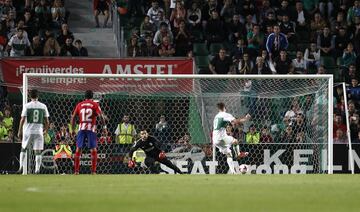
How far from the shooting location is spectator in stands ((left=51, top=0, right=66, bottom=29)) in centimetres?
2816

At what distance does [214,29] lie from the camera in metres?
28.8

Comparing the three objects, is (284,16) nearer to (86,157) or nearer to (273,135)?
(273,135)

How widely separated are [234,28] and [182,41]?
1.86 metres

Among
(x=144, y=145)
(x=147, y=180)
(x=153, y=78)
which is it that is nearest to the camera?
(x=147, y=180)

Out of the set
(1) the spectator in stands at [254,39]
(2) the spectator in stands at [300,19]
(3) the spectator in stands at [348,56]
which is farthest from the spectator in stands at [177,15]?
(3) the spectator in stands at [348,56]

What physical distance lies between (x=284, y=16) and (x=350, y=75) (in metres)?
2.87

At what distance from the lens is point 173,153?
23797 millimetres

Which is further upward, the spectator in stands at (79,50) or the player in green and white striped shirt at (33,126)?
the spectator in stands at (79,50)

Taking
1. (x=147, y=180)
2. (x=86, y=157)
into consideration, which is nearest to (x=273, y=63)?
(x=86, y=157)

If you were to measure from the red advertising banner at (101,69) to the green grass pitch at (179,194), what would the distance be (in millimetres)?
8315

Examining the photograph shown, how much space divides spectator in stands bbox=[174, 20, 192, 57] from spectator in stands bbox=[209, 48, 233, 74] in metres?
1.24

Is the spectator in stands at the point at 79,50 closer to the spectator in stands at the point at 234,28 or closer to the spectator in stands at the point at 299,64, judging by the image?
the spectator in stands at the point at 234,28

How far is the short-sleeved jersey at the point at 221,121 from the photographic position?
22.3 metres

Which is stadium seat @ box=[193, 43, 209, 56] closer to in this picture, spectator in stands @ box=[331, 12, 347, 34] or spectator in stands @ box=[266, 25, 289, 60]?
spectator in stands @ box=[266, 25, 289, 60]
